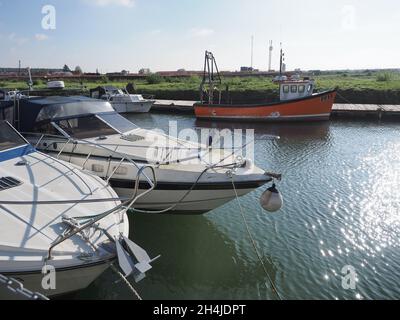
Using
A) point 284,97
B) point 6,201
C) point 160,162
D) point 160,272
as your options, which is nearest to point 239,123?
point 284,97

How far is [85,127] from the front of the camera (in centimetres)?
902

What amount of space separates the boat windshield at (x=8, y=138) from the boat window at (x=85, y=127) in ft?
4.77

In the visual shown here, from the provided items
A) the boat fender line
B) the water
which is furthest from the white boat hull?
the water

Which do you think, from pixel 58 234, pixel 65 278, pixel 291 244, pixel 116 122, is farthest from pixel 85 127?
pixel 291 244

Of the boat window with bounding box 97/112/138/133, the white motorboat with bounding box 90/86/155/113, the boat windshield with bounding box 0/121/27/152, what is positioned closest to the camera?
the boat windshield with bounding box 0/121/27/152

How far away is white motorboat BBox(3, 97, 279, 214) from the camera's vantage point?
287 inches

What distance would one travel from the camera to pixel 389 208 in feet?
30.4

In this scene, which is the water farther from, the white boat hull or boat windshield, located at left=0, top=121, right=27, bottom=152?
boat windshield, located at left=0, top=121, right=27, bottom=152

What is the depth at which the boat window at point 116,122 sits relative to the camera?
9352 millimetres

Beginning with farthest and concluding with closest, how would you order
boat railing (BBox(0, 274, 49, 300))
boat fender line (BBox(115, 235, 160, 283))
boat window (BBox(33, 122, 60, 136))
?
1. boat window (BBox(33, 122, 60, 136))
2. boat fender line (BBox(115, 235, 160, 283))
3. boat railing (BBox(0, 274, 49, 300))

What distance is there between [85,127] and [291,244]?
5.91 meters

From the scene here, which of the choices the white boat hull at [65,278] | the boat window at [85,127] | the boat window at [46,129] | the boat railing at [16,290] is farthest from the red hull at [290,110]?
the boat railing at [16,290]

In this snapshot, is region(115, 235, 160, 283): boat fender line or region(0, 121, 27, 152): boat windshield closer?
region(115, 235, 160, 283): boat fender line

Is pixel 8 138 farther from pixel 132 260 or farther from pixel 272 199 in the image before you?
pixel 272 199
